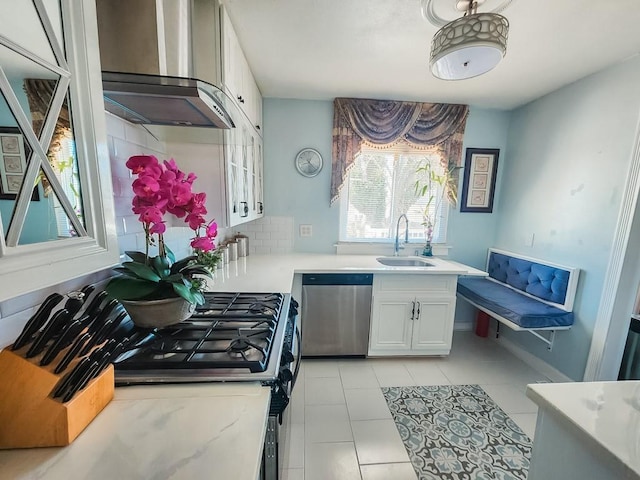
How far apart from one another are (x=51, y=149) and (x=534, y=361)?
3.39m

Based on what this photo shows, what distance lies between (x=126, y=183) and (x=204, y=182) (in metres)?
0.39

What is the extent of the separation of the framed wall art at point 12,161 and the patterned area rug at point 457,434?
6.48 feet

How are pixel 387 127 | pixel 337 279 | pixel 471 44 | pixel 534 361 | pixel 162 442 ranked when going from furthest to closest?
pixel 387 127, pixel 534 361, pixel 337 279, pixel 471 44, pixel 162 442

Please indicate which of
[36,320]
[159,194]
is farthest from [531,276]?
[36,320]

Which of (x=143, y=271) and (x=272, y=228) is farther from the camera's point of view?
(x=272, y=228)

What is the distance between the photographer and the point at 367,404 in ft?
6.20

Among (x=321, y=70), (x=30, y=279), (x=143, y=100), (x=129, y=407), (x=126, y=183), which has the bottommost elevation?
(x=129, y=407)

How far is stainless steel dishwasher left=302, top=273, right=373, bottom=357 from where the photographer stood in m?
2.27

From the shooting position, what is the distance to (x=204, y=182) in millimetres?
1504

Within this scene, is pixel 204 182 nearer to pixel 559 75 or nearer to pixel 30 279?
pixel 30 279

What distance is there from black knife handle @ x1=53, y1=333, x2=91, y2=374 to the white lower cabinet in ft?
6.45

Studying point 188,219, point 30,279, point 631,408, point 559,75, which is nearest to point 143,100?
point 188,219

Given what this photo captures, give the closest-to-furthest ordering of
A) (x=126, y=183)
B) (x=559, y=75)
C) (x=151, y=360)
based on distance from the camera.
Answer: (x=151, y=360)
(x=126, y=183)
(x=559, y=75)

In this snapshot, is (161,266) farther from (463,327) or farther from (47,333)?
(463,327)
